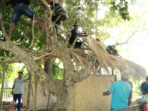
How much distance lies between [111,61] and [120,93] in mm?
2476

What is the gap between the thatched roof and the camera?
481cm

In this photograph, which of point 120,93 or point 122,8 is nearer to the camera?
point 120,93

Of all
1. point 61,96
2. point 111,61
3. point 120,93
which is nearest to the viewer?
Answer: point 120,93

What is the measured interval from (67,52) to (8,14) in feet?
11.5

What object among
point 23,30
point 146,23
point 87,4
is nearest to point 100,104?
point 23,30

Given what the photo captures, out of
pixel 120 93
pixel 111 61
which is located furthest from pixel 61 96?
pixel 111 61

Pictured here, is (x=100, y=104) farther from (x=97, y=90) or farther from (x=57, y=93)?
(x=57, y=93)

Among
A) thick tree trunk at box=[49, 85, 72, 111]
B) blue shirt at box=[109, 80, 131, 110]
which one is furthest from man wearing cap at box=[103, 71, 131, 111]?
thick tree trunk at box=[49, 85, 72, 111]

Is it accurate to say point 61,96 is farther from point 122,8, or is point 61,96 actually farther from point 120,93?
point 122,8

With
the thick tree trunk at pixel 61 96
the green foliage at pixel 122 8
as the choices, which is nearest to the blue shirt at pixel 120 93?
the thick tree trunk at pixel 61 96

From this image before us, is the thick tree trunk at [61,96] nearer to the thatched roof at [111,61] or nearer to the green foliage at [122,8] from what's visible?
the thatched roof at [111,61]

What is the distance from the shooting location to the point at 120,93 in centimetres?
380

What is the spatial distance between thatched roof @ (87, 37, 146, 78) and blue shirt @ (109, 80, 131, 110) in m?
1.12

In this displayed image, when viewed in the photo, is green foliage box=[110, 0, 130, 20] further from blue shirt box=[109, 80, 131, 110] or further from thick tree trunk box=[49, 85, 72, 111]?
thick tree trunk box=[49, 85, 72, 111]
